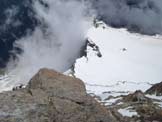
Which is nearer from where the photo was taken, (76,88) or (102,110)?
(102,110)

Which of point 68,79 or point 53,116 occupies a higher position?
point 68,79

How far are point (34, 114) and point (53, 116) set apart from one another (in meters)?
0.95

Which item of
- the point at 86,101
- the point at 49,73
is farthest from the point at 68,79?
the point at 86,101

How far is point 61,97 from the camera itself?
98.5 feet

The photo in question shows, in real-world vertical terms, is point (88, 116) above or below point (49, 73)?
below

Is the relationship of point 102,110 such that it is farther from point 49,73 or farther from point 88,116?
point 49,73

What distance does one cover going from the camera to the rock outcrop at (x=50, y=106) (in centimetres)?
2838

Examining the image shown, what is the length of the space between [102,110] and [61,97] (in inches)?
90.6

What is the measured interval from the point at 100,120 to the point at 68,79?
184 inches

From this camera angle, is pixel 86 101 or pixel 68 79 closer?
pixel 86 101

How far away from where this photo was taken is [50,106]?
28.9 meters

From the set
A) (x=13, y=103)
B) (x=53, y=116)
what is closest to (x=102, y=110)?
(x=53, y=116)

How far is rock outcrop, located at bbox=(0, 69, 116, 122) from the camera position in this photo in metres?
28.4

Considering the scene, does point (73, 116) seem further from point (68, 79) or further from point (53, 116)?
point (68, 79)
